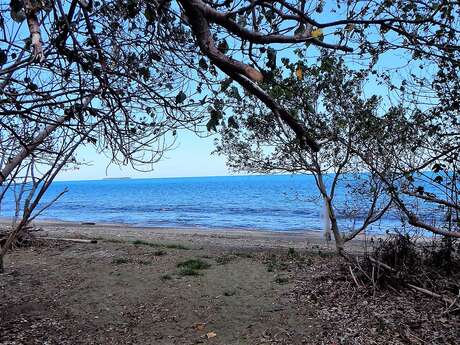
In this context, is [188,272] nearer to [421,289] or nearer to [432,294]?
[421,289]

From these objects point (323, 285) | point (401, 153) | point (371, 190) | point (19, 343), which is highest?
point (401, 153)

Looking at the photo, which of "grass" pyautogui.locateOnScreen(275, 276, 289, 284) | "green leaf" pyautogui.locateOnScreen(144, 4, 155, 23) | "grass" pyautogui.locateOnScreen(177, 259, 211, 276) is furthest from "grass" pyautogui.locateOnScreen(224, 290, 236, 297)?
"green leaf" pyautogui.locateOnScreen(144, 4, 155, 23)

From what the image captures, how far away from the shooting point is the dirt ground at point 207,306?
5109 millimetres

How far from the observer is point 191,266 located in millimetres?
8406

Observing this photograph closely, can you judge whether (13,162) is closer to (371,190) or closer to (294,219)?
(371,190)

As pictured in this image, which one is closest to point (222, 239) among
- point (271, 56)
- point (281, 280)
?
point (281, 280)

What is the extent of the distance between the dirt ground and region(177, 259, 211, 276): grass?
2.3 inches

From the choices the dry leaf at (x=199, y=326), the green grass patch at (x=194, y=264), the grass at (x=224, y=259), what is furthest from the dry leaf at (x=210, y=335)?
the grass at (x=224, y=259)

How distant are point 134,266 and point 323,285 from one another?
3.74 m

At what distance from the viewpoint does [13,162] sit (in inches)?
202

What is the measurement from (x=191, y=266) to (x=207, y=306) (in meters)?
2.25

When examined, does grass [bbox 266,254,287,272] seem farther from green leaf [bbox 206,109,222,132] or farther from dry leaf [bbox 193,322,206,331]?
green leaf [bbox 206,109,222,132]

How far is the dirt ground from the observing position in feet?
16.8

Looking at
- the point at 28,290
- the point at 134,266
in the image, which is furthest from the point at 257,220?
the point at 28,290
